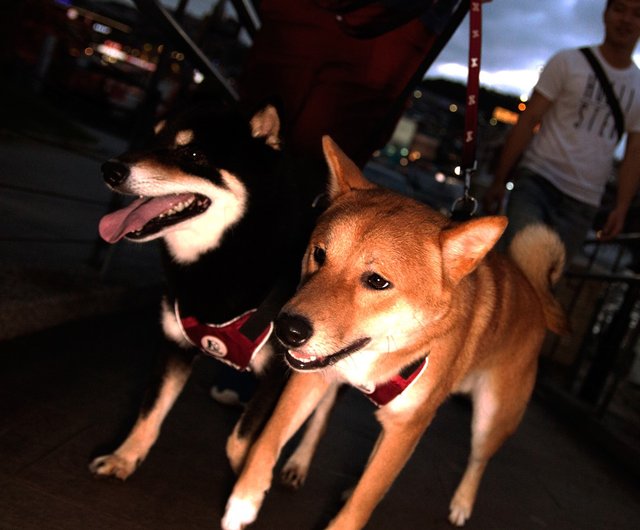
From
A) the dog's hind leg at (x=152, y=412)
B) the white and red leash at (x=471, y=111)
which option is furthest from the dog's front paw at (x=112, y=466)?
the white and red leash at (x=471, y=111)

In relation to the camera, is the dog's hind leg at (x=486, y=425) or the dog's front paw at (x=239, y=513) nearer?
the dog's front paw at (x=239, y=513)

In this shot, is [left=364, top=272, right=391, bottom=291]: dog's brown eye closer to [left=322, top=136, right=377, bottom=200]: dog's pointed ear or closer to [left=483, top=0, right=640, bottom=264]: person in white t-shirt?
[left=322, top=136, right=377, bottom=200]: dog's pointed ear

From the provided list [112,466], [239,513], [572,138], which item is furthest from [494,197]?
[112,466]

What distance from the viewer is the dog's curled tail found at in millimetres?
3580

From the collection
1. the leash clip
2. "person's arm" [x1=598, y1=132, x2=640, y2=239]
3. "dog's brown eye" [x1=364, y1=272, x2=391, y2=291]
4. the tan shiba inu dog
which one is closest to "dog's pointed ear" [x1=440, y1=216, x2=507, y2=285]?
the tan shiba inu dog

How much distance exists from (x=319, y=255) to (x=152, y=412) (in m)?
0.95

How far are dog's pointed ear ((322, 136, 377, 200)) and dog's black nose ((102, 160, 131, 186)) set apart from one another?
78cm

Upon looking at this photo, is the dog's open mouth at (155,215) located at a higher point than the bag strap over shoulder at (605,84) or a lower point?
lower

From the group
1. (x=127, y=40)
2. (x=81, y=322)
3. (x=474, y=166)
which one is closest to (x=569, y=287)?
(x=474, y=166)

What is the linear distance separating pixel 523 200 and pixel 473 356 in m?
1.82

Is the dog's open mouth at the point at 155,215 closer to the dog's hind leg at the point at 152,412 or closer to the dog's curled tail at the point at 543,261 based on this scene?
the dog's hind leg at the point at 152,412

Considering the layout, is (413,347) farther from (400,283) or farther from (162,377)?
(162,377)

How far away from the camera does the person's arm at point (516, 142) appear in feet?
13.8

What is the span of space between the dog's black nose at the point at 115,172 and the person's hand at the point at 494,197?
8.61 ft
